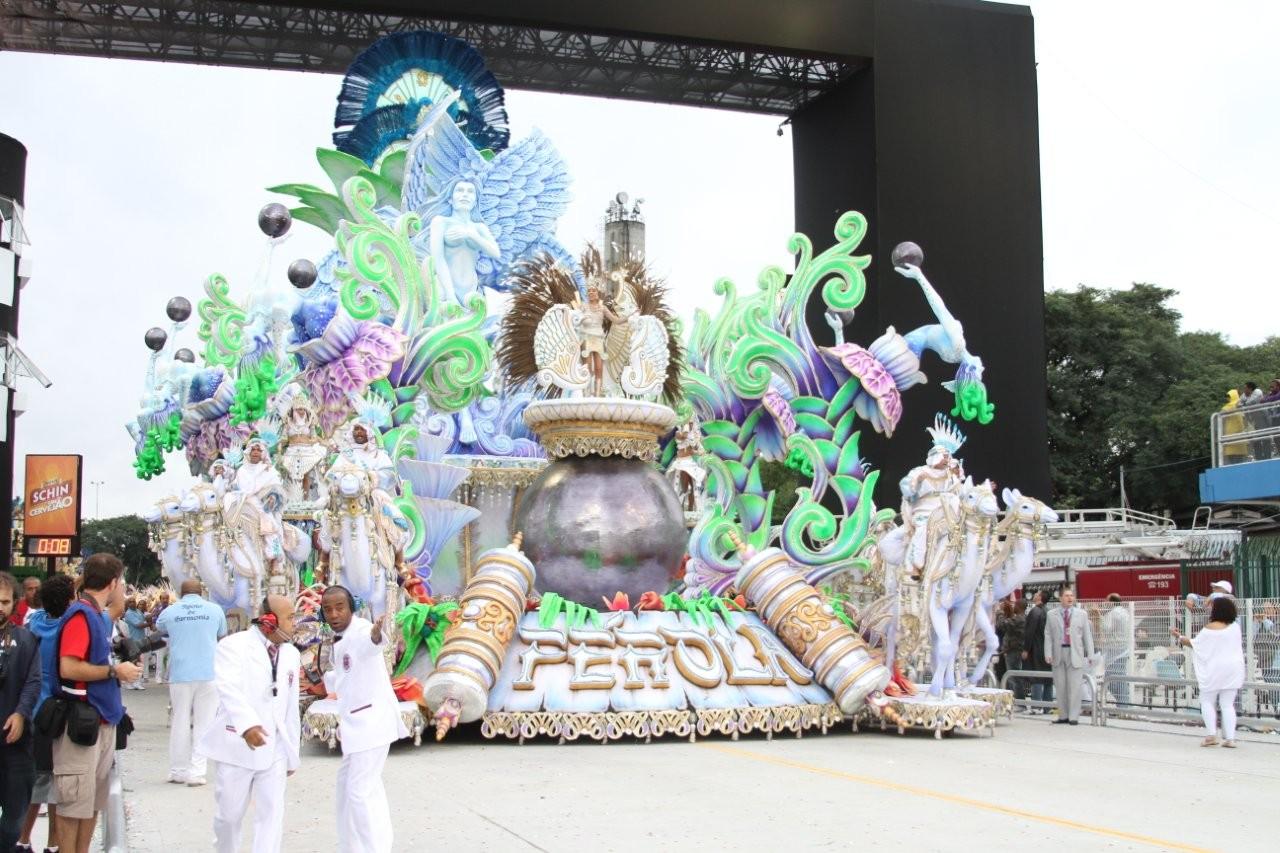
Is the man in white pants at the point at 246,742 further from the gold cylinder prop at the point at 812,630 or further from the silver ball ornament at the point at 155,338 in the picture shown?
the silver ball ornament at the point at 155,338

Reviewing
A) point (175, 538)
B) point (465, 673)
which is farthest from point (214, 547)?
point (465, 673)

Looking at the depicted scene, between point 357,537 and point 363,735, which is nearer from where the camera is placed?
Answer: point 363,735

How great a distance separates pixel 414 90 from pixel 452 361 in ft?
23.6

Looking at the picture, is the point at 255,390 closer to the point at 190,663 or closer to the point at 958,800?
the point at 190,663

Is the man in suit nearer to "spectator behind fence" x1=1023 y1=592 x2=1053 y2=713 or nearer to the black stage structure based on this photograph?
"spectator behind fence" x1=1023 y1=592 x2=1053 y2=713

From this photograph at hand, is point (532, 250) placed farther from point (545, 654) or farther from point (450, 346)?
point (545, 654)

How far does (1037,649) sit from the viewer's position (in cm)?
1744

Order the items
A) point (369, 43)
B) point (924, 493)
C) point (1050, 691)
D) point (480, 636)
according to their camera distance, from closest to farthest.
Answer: point (480, 636), point (924, 493), point (1050, 691), point (369, 43)

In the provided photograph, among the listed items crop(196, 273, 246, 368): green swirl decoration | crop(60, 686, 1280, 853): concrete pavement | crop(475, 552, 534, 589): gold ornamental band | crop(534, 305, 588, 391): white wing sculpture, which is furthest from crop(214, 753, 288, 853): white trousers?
crop(196, 273, 246, 368): green swirl decoration

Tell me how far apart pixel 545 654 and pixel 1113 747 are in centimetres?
501

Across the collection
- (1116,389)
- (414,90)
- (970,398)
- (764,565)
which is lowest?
(764,565)

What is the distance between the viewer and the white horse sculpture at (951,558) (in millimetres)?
13352

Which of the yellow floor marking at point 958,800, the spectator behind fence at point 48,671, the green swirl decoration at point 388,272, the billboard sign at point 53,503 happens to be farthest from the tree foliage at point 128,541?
the spectator behind fence at point 48,671

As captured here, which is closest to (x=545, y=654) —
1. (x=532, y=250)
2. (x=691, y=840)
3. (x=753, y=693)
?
(x=753, y=693)
